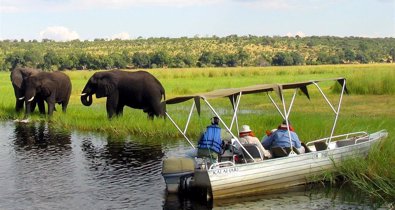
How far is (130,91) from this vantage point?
28.1m

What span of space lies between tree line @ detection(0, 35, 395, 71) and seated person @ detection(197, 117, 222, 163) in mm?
77000

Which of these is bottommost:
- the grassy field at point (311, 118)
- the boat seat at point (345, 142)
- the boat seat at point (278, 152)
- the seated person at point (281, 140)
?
the grassy field at point (311, 118)

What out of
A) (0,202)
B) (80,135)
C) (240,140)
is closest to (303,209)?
(240,140)

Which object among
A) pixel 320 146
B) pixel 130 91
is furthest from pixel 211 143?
pixel 130 91

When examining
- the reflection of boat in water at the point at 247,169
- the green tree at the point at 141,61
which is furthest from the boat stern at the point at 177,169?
the green tree at the point at 141,61

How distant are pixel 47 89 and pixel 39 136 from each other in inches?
249

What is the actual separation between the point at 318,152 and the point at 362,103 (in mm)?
18871

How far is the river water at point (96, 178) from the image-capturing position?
1466 centimetres

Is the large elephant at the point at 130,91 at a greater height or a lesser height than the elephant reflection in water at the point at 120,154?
greater

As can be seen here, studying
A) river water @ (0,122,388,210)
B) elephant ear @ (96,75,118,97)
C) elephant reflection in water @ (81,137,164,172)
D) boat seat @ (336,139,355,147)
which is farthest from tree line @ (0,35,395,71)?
boat seat @ (336,139,355,147)

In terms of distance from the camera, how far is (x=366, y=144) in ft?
55.5

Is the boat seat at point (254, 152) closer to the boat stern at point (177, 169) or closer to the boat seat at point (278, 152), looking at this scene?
the boat seat at point (278, 152)

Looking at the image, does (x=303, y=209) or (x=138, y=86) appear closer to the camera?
(x=303, y=209)

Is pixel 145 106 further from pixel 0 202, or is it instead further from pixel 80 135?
pixel 0 202
